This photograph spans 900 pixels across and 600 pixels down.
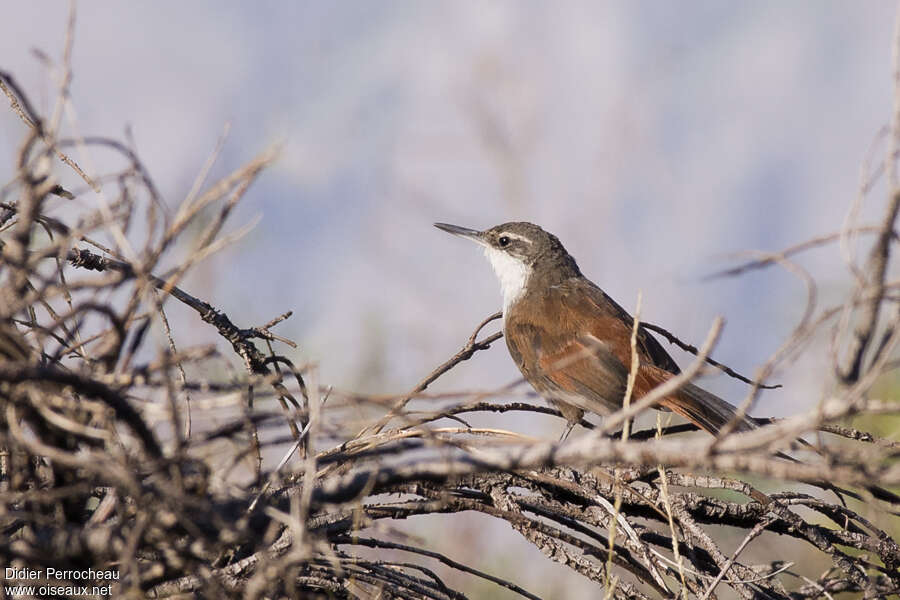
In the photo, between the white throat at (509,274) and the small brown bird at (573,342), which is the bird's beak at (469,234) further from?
the small brown bird at (573,342)

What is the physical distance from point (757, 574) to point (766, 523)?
0.18 m

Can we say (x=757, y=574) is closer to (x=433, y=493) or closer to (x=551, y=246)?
(x=433, y=493)

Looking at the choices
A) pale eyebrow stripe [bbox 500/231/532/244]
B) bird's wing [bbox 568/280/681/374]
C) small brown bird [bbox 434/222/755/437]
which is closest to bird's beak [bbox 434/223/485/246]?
pale eyebrow stripe [bbox 500/231/532/244]

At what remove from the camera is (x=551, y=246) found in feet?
18.7

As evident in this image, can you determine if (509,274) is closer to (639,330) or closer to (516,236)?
(516,236)

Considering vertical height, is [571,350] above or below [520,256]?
below

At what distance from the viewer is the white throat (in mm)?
5617

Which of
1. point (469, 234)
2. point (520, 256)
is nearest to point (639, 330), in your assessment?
point (520, 256)

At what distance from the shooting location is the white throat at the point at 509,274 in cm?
562

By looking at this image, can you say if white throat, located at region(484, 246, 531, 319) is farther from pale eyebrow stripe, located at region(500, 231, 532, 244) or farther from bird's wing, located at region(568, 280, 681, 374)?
bird's wing, located at region(568, 280, 681, 374)

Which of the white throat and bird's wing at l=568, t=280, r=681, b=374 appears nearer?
bird's wing at l=568, t=280, r=681, b=374

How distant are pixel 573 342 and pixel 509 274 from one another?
1.13m

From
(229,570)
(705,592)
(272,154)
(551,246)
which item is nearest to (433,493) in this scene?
(229,570)

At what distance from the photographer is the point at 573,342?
4762 millimetres
